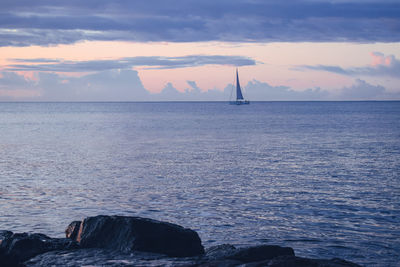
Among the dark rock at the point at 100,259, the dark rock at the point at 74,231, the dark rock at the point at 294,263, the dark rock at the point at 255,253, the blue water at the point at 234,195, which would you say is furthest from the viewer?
the blue water at the point at 234,195

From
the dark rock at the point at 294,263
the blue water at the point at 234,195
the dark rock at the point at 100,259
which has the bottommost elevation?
the blue water at the point at 234,195

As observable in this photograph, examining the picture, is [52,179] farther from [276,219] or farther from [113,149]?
[113,149]

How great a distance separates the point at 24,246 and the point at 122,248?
2341mm

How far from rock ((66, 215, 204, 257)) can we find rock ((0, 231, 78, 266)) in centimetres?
53

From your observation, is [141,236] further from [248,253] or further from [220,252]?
[248,253]

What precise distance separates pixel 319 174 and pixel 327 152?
13.0m

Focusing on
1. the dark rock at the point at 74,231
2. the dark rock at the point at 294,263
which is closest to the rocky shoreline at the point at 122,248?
the dark rock at the point at 74,231

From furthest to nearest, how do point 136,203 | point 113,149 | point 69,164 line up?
1. point 113,149
2. point 69,164
3. point 136,203

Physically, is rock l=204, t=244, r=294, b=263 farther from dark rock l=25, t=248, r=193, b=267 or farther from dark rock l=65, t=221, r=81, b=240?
dark rock l=65, t=221, r=81, b=240

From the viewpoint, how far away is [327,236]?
15461mm

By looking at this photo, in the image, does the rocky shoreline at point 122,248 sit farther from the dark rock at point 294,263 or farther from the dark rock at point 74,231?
the dark rock at point 294,263

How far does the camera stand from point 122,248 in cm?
1159

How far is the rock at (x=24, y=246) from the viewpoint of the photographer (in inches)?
443

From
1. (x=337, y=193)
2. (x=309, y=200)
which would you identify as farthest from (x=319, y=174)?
(x=309, y=200)
